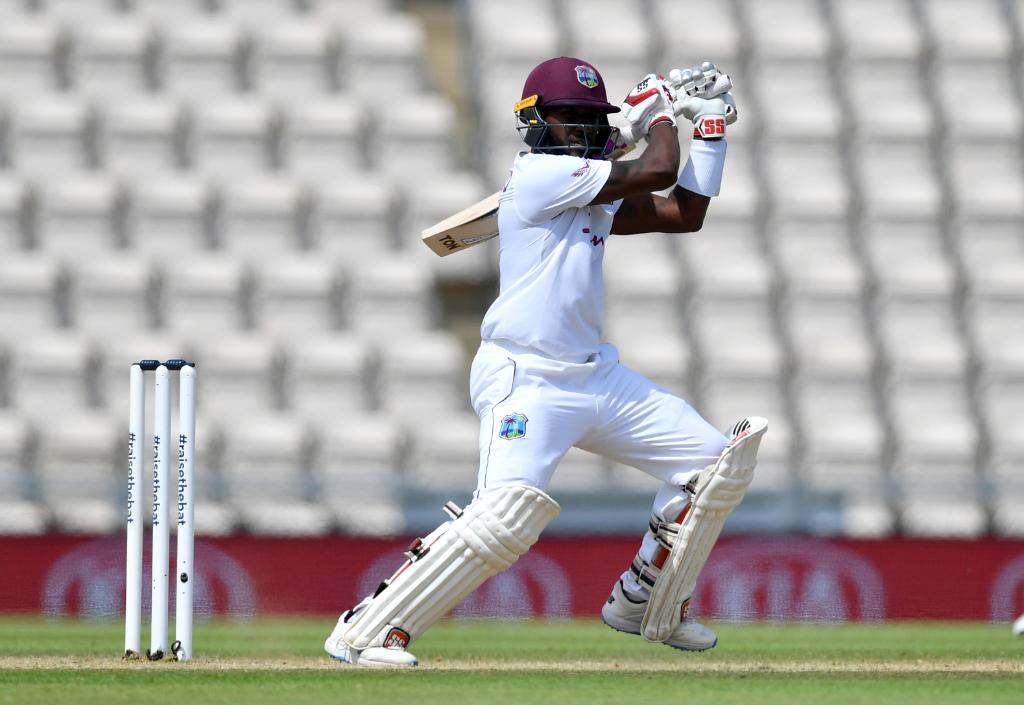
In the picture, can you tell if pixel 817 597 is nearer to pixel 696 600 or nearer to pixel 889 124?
pixel 696 600

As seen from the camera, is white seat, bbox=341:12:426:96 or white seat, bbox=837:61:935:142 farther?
white seat, bbox=837:61:935:142

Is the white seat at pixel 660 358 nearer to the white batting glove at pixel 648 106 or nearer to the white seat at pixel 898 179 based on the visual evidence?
the white seat at pixel 898 179

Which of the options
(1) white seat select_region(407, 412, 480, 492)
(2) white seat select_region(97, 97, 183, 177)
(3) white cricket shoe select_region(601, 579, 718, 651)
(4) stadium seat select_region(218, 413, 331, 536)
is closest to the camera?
(3) white cricket shoe select_region(601, 579, 718, 651)

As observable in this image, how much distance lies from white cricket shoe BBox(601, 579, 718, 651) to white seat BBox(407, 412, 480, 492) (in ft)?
14.8

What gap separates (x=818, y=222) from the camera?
11.6 metres

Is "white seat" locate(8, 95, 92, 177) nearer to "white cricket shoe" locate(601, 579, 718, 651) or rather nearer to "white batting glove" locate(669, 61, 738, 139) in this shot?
"white batting glove" locate(669, 61, 738, 139)

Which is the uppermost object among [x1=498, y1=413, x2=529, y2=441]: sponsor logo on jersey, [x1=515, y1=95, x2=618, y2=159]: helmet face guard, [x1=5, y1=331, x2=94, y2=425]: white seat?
[x1=515, y1=95, x2=618, y2=159]: helmet face guard

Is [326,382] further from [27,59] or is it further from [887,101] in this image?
[887,101]

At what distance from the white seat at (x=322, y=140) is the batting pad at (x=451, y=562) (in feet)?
23.7

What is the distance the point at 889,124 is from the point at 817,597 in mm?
4610

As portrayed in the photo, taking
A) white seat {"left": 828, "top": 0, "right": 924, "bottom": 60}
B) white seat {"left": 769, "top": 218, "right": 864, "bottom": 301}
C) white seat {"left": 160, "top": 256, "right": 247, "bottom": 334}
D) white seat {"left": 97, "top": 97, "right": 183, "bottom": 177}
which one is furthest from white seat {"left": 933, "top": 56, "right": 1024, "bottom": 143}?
white seat {"left": 97, "top": 97, "right": 183, "bottom": 177}

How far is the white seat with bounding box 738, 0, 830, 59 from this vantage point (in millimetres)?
12398

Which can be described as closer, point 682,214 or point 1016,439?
Result: point 682,214

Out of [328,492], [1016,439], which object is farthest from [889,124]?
[328,492]
